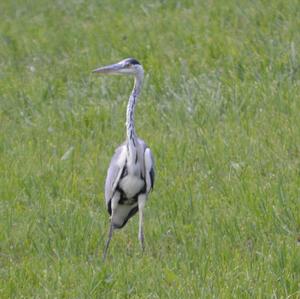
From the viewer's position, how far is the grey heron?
859 cm

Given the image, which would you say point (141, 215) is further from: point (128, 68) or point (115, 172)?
point (128, 68)

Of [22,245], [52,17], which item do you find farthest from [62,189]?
[52,17]

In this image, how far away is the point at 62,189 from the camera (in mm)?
9656

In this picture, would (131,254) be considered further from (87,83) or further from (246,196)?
(87,83)

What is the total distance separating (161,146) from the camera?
10258 mm

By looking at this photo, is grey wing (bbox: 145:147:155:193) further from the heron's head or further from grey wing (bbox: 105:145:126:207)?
the heron's head

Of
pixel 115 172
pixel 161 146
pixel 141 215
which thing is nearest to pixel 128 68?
pixel 115 172

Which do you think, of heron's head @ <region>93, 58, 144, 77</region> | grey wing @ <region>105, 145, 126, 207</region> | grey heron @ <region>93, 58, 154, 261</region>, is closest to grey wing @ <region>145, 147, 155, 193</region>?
grey heron @ <region>93, 58, 154, 261</region>

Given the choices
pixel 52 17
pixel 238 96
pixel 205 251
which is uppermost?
pixel 205 251

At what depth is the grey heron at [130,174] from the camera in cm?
859

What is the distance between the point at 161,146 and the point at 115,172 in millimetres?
1626

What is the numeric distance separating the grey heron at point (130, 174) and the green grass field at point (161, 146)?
210 millimetres

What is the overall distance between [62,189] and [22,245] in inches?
44.3

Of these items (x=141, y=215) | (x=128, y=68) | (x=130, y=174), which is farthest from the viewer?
(x=128, y=68)
